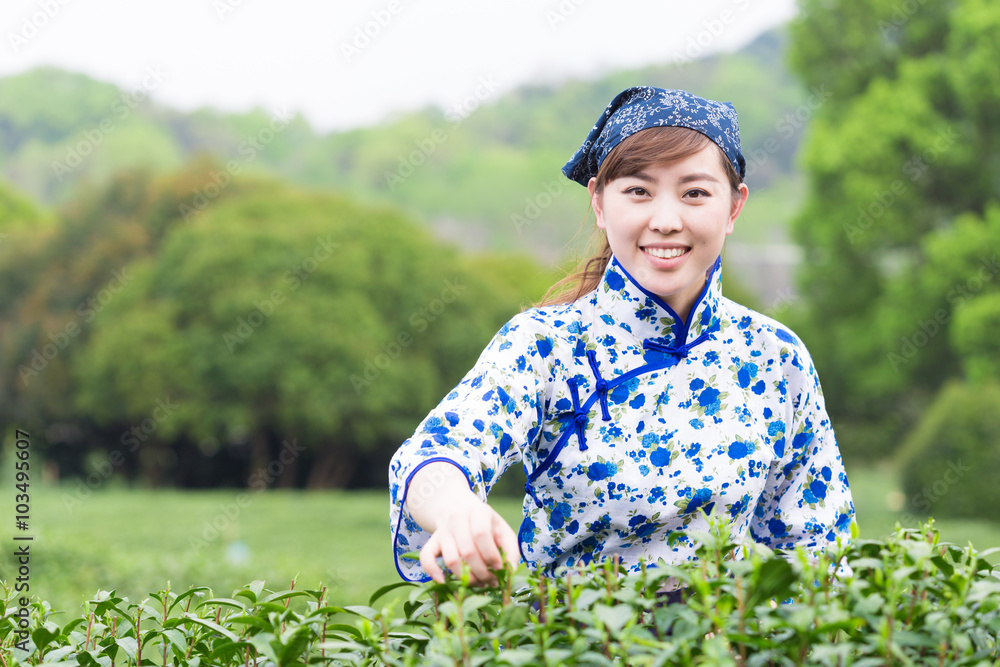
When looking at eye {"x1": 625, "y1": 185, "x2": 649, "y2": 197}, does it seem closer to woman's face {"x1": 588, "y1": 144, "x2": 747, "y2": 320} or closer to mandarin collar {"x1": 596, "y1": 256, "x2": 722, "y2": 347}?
woman's face {"x1": 588, "y1": 144, "x2": 747, "y2": 320}

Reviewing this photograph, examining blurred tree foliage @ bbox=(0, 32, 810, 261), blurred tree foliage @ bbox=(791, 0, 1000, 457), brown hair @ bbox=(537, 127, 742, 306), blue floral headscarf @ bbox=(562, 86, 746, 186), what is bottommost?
brown hair @ bbox=(537, 127, 742, 306)

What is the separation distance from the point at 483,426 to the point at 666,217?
1.73 feet

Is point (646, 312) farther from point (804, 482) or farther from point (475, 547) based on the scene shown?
point (475, 547)

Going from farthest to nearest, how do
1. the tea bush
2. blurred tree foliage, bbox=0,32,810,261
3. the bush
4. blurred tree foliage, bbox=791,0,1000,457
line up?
1. blurred tree foliage, bbox=0,32,810,261
2. blurred tree foliage, bbox=791,0,1000,457
3. the bush
4. the tea bush

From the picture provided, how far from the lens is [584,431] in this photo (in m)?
1.75

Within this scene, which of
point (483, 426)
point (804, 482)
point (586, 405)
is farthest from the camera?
point (804, 482)

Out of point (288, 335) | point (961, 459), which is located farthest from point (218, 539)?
point (961, 459)

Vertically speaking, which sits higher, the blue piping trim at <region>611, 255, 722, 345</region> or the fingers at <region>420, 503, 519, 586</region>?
the blue piping trim at <region>611, 255, 722, 345</region>

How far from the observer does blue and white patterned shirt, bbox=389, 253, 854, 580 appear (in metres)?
1.74

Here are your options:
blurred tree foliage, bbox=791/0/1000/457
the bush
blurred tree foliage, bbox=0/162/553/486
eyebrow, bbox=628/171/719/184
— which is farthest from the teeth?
blurred tree foliage, bbox=0/162/553/486

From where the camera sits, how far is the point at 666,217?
5.83 ft

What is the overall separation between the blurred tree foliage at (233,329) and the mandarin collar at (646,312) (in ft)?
49.5

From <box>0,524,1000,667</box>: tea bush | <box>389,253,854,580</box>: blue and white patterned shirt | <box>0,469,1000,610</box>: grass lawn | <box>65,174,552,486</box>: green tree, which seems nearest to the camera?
<box>0,524,1000,667</box>: tea bush

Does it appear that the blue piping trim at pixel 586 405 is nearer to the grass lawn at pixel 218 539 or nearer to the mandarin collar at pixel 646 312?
the mandarin collar at pixel 646 312
